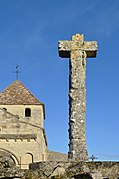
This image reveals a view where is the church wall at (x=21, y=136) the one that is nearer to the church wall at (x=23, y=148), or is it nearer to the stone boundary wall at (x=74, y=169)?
the church wall at (x=23, y=148)

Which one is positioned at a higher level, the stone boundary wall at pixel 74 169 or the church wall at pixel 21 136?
the church wall at pixel 21 136

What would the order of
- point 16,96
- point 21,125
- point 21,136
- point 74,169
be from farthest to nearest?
point 16,96
point 21,125
point 21,136
point 74,169

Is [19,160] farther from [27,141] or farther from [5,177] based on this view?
[5,177]

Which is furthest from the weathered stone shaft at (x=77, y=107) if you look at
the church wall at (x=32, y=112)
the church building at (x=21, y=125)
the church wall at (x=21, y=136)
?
the church wall at (x=32, y=112)

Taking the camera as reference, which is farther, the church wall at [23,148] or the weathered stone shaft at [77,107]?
the church wall at [23,148]

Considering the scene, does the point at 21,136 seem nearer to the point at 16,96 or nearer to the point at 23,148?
the point at 23,148

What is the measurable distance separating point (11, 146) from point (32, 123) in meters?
4.37

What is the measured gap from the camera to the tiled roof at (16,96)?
3984 cm

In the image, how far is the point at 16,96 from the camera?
40156 mm

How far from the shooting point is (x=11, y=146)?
3638 centimetres

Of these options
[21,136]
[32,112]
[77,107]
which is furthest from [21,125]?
[77,107]

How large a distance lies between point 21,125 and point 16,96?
3.44 metres

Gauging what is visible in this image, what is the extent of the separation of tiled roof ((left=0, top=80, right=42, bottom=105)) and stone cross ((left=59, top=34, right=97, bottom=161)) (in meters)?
25.8

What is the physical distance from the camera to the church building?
36.5 meters
